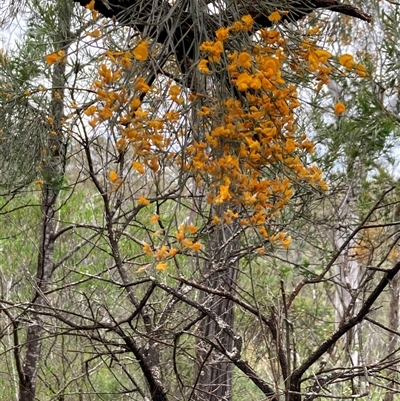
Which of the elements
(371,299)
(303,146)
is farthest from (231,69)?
(371,299)

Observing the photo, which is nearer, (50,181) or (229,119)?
(229,119)

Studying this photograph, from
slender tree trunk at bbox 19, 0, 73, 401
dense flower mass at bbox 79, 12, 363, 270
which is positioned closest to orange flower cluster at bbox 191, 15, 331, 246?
dense flower mass at bbox 79, 12, 363, 270

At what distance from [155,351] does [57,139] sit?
0.71 meters

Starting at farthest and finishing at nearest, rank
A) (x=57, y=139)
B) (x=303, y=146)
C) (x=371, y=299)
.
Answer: (x=57, y=139) < (x=303, y=146) < (x=371, y=299)

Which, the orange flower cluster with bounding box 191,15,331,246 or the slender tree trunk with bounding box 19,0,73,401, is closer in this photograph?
the orange flower cluster with bounding box 191,15,331,246

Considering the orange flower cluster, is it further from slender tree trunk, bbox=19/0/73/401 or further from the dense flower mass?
slender tree trunk, bbox=19/0/73/401

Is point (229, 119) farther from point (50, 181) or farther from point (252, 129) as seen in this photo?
point (50, 181)

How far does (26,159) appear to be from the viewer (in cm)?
170

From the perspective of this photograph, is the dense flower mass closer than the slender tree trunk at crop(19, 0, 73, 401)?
Yes

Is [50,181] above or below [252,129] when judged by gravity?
above

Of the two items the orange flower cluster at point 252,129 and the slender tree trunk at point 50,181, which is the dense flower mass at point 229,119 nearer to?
the orange flower cluster at point 252,129

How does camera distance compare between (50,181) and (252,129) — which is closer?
(252,129)

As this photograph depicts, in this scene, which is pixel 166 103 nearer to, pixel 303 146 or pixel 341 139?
pixel 303 146

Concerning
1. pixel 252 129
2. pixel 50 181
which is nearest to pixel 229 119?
pixel 252 129
